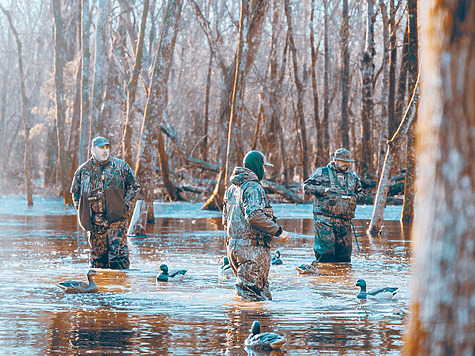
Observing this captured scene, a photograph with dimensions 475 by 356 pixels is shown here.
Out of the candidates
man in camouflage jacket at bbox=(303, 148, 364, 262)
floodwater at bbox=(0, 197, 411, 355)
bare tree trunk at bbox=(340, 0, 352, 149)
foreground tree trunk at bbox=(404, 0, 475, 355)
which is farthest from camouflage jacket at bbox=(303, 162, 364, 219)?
bare tree trunk at bbox=(340, 0, 352, 149)

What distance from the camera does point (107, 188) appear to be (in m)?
11.8

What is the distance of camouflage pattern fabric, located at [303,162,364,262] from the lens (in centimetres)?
1266

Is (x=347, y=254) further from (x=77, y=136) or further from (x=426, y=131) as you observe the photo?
(x=77, y=136)

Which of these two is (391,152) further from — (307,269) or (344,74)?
(344,74)

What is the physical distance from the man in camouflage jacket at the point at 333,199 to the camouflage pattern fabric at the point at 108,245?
298cm

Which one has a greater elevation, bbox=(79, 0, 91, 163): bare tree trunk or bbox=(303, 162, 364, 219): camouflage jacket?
bbox=(79, 0, 91, 163): bare tree trunk

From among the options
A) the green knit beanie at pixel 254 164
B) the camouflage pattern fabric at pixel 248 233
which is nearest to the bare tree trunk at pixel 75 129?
the camouflage pattern fabric at pixel 248 233

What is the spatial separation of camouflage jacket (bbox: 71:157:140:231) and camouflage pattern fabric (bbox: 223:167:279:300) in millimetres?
2997

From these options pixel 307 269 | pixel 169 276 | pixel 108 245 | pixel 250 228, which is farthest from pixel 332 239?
pixel 250 228

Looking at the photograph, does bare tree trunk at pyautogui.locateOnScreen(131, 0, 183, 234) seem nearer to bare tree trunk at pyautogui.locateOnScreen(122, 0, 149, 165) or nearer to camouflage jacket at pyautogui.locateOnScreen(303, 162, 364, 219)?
bare tree trunk at pyautogui.locateOnScreen(122, 0, 149, 165)

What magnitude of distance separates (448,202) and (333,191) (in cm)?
861

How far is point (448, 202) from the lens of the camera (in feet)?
13.3

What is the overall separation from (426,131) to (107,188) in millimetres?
8173

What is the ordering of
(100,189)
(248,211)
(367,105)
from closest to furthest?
(248,211), (100,189), (367,105)
